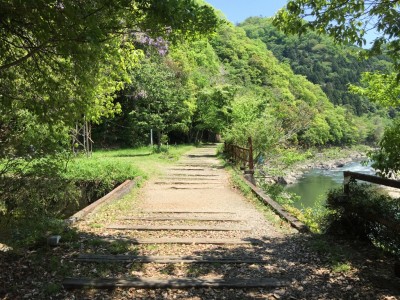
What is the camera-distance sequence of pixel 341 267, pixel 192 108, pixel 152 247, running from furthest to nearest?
pixel 192 108
pixel 152 247
pixel 341 267

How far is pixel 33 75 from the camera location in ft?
18.0

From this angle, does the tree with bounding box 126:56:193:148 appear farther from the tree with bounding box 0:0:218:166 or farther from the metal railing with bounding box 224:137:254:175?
the tree with bounding box 0:0:218:166

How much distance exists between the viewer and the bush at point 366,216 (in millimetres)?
4732

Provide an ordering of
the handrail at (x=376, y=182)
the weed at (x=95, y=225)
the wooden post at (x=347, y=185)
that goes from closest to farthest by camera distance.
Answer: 1. the handrail at (x=376, y=182)
2. the wooden post at (x=347, y=185)
3. the weed at (x=95, y=225)

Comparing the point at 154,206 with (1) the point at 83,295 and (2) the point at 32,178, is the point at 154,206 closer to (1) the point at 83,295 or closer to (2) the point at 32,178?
(2) the point at 32,178

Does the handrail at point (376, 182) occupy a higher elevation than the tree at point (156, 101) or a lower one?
lower

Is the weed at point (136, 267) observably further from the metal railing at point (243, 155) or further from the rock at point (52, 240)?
the metal railing at point (243, 155)

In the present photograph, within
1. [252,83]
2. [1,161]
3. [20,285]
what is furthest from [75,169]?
[252,83]

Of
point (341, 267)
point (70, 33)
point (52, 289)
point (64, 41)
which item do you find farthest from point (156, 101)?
point (52, 289)

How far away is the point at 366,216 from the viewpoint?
16.8 ft

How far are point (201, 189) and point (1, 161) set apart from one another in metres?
7.66

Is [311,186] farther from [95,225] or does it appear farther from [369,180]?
[369,180]

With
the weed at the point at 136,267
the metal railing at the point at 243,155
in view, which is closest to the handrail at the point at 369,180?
the weed at the point at 136,267

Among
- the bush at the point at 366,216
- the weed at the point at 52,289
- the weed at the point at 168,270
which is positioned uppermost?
the bush at the point at 366,216
